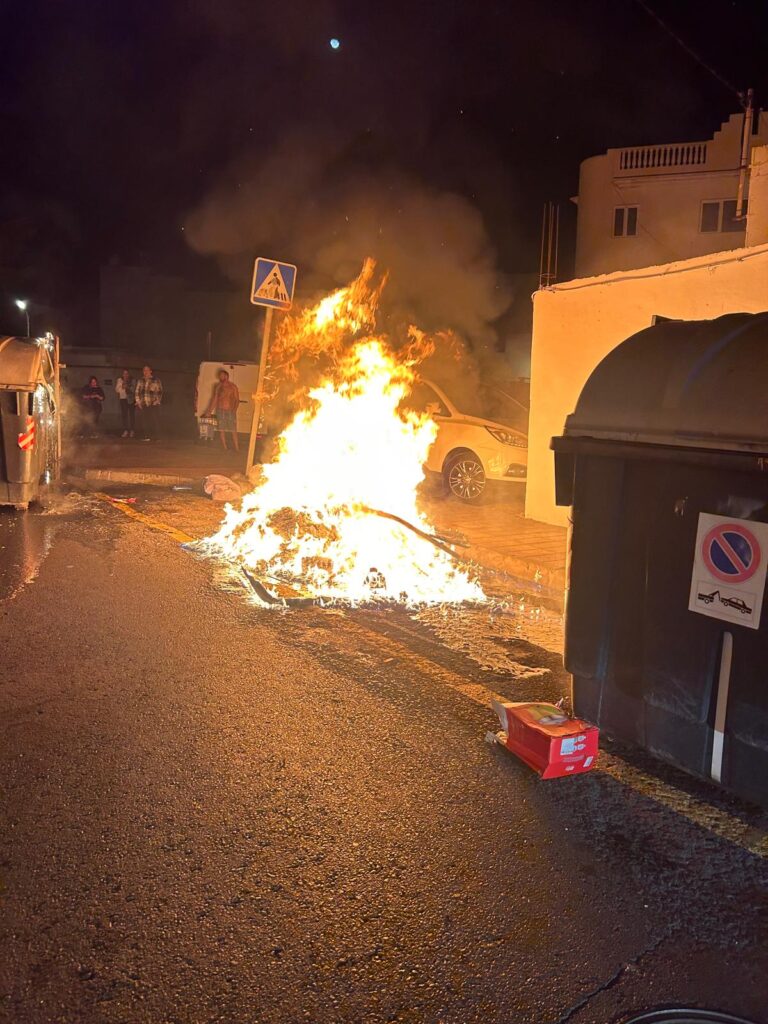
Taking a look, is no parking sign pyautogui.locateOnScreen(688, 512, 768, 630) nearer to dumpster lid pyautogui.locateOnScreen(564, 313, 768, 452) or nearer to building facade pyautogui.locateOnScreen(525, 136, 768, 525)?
dumpster lid pyautogui.locateOnScreen(564, 313, 768, 452)

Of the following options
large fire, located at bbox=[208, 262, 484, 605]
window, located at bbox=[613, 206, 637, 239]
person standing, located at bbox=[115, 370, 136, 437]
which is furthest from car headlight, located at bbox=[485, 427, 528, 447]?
window, located at bbox=[613, 206, 637, 239]

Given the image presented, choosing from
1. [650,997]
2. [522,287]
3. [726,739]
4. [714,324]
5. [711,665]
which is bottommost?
[650,997]

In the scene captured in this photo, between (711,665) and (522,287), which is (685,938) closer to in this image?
(711,665)

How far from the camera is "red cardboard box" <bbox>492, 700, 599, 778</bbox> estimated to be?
11.5 feet

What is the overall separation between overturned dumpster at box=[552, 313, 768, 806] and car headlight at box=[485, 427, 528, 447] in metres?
6.48

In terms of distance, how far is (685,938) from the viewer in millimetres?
2535

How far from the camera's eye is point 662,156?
2566cm

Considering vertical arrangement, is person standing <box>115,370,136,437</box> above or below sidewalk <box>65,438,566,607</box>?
above

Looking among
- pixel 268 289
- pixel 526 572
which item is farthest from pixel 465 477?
pixel 526 572

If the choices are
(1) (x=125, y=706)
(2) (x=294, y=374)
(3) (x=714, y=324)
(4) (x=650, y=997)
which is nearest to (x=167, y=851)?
(1) (x=125, y=706)

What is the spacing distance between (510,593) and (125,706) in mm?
3596

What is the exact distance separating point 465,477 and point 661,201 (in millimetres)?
19519

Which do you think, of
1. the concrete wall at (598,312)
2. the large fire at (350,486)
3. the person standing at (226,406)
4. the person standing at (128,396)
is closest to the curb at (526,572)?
the large fire at (350,486)

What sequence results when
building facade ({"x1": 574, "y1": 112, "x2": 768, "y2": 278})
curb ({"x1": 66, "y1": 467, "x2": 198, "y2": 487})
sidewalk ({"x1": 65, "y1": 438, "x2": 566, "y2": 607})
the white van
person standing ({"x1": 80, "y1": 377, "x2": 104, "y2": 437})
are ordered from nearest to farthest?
sidewalk ({"x1": 65, "y1": 438, "x2": 566, "y2": 607}), curb ({"x1": 66, "y1": 467, "x2": 198, "y2": 487}), the white van, person standing ({"x1": 80, "y1": 377, "x2": 104, "y2": 437}), building facade ({"x1": 574, "y1": 112, "x2": 768, "y2": 278})
